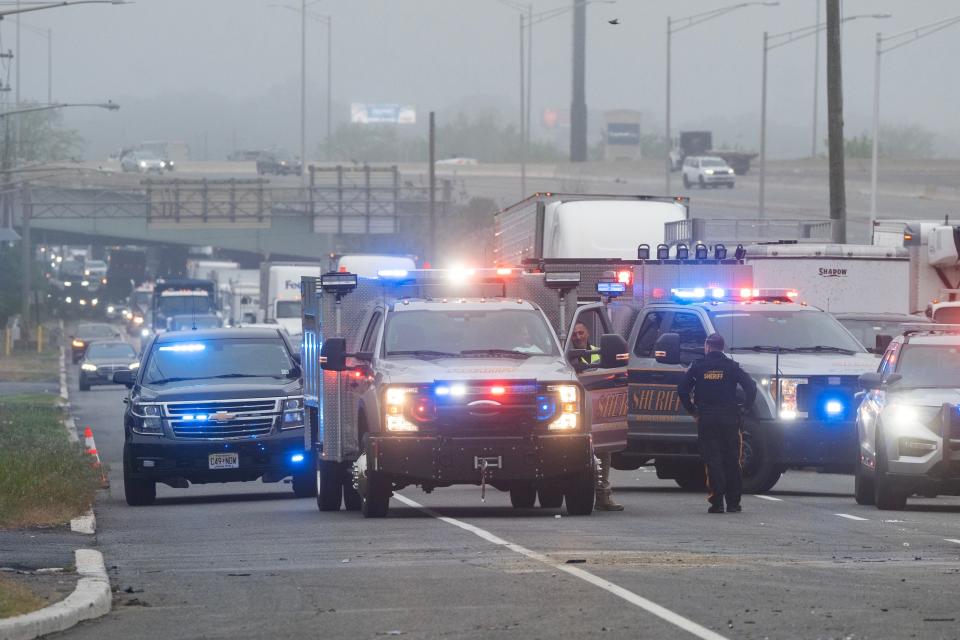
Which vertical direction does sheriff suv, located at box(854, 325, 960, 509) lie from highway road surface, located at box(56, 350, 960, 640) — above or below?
above

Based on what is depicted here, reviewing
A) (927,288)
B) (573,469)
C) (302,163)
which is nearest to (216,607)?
(573,469)

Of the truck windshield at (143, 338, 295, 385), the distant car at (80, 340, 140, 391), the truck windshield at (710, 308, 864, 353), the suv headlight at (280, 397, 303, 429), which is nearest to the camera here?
the suv headlight at (280, 397, 303, 429)

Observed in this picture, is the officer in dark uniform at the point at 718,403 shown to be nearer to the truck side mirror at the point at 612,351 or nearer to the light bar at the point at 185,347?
the truck side mirror at the point at 612,351

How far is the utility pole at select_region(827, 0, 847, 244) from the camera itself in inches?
1459

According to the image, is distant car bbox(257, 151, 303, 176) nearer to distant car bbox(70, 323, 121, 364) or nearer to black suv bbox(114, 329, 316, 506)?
distant car bbox(70, 323, 121, 364)

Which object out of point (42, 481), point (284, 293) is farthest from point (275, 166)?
point (42, 481)

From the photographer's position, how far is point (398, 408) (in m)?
17.5

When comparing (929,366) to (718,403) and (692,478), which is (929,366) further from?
(692,478)

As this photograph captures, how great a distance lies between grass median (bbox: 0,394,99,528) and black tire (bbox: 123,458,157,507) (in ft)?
1.37

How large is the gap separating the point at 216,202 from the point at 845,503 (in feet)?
226

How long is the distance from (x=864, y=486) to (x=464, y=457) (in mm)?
5534

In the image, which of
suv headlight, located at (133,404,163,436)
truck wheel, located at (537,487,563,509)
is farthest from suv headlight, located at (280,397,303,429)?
truck wheel, located at (537,487,563,509)

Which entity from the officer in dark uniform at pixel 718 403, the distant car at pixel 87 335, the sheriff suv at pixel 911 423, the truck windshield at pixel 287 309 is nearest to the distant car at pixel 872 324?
the sheriff suv at pixel 911 423

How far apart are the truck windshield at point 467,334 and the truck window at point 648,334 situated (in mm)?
5306
